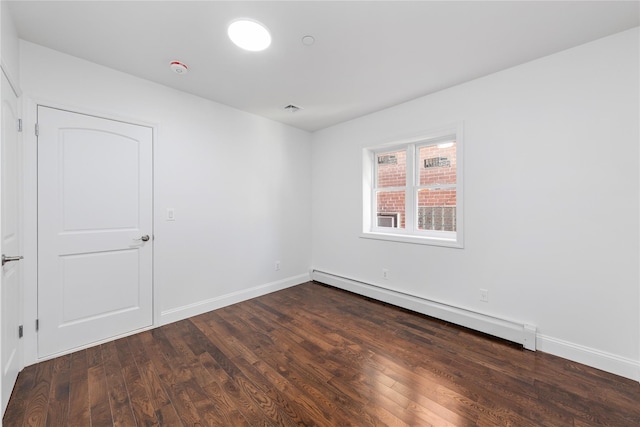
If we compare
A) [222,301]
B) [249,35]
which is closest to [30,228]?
[222,301]

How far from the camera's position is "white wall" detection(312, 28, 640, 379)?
1.98 m

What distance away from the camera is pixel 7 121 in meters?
1.73

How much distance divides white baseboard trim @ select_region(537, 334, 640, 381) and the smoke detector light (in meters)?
4.03

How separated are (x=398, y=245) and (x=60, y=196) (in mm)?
3476

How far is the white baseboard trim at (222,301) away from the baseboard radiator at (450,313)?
696mm

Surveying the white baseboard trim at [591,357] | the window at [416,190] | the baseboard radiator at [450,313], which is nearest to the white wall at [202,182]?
the baseboard radiator at [450,313]

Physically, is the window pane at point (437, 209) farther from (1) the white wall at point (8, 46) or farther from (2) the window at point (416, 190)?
(1) the white wall at point (8, 46)

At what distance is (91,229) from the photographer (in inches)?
94.0

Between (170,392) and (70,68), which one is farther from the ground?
(70,68)

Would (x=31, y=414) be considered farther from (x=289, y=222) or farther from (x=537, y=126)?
(x=537, y=126)

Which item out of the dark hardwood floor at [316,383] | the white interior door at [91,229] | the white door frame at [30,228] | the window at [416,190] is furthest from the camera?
the window at [416,190]

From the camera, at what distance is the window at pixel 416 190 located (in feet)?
9.96

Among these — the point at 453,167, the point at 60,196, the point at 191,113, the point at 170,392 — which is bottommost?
the point at 170,392

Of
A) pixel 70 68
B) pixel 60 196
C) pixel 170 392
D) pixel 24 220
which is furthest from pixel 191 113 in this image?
pixel 170 392
